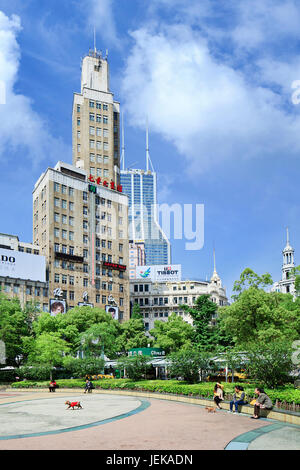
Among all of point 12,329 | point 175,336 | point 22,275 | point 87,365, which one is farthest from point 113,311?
point 87,365

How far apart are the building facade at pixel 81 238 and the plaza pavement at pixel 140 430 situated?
62958mm

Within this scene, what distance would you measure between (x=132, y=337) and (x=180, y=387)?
5451cm

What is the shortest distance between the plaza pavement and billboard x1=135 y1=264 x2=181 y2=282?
93157 mm

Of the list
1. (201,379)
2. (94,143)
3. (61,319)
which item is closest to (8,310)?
(61,319)

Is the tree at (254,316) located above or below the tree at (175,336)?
above

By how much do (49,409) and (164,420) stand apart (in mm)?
9321

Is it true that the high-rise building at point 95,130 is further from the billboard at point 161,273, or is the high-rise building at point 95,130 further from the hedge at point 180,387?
the hedge at point 180,387

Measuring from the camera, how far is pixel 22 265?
267ft

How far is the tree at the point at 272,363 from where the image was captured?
25.2 metres

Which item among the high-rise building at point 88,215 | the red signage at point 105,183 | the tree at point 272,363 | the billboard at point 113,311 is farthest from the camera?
the red signage at point 105,183

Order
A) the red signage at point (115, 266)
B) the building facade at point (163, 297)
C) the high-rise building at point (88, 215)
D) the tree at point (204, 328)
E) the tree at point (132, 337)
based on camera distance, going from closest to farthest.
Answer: the tree at point (204, 328) < the tree at point (132, 337) < the high-rise building at point (88, 215) < the red signage at point (115, 266) < the building facade at point (163, 297)

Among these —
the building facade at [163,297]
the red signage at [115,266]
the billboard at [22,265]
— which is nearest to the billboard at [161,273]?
the building facade at [163,297]
